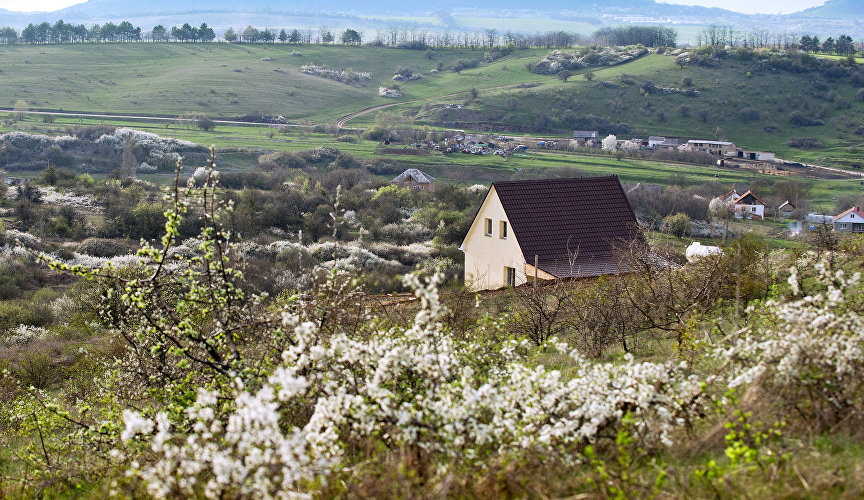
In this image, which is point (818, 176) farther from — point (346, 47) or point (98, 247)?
point (346, 47)

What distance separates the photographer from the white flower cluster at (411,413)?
192 inches

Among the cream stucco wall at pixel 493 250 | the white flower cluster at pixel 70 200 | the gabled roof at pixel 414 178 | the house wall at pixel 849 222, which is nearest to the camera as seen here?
the cream stucco wall at pixel 493 250

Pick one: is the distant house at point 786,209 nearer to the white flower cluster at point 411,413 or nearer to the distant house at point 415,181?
the distant house at point 415,181

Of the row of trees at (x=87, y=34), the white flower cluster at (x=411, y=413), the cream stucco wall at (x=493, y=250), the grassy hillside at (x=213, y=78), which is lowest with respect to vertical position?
the cream stucco wall at (x=493, y=250)

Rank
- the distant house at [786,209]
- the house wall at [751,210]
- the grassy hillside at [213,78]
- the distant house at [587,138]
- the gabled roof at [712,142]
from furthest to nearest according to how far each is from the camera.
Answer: the grassy hillside at [213,78] < the distant house at [587,138] < the gabled roof at [712,142] < the distant house at [786,209] < the house wall at [751,210]

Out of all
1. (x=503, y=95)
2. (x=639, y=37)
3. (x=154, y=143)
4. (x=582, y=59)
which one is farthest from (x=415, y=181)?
(x=639, y=37)

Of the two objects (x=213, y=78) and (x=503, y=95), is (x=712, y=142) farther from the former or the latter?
(x=213, y=78)

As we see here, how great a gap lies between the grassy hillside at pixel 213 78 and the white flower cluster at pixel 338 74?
1970mm

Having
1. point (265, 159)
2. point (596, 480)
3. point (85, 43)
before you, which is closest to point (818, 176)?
point (265, 159)

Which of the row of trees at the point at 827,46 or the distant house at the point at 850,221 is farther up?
the row of trees at the point at 827,46

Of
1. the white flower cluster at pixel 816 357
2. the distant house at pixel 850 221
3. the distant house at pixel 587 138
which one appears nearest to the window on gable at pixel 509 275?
the white flower cluster at pixel 816 357

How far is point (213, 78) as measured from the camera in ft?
378

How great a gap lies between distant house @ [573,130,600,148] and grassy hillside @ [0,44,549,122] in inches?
1102

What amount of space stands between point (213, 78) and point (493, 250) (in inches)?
3884
